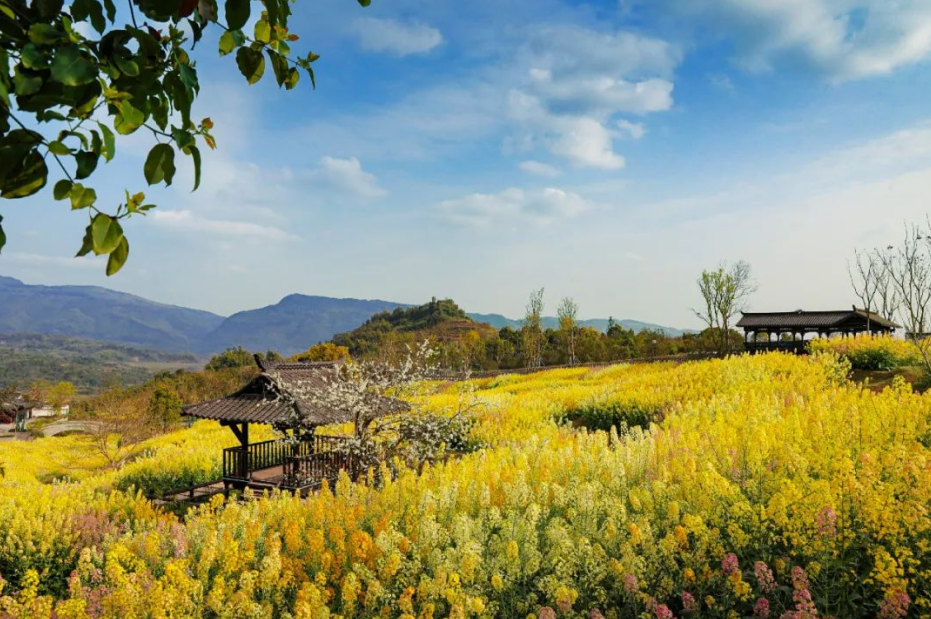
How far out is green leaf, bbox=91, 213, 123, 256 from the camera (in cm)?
131

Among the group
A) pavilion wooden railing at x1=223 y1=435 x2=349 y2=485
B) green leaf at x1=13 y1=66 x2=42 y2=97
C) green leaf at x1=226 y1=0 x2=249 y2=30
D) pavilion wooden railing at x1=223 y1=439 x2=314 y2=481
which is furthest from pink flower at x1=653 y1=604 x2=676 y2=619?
pavilion wooden railing at x1=223 y1=439 x2=314 y2=481

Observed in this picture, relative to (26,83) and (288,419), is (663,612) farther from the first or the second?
(288,419)

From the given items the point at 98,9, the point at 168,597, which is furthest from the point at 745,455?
the point at 98,9

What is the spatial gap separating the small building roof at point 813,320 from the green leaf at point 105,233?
39.4 m

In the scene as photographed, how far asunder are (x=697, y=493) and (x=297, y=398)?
370 inches

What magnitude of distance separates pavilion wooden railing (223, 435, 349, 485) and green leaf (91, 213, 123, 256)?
9048mm

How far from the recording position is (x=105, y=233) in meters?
1.34

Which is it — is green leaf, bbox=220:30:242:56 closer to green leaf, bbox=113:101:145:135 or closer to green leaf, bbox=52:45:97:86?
green leaf, bbox=113:101:145:135

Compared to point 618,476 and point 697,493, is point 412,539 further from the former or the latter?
point 697,493

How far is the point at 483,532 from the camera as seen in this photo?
4148 millimetres

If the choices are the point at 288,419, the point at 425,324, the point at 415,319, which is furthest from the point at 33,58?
the point at 415,319

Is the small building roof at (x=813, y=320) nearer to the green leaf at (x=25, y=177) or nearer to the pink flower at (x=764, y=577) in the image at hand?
the pink flower at (x=764, y=577)

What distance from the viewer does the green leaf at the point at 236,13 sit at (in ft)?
4.77

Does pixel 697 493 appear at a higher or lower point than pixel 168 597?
higher
